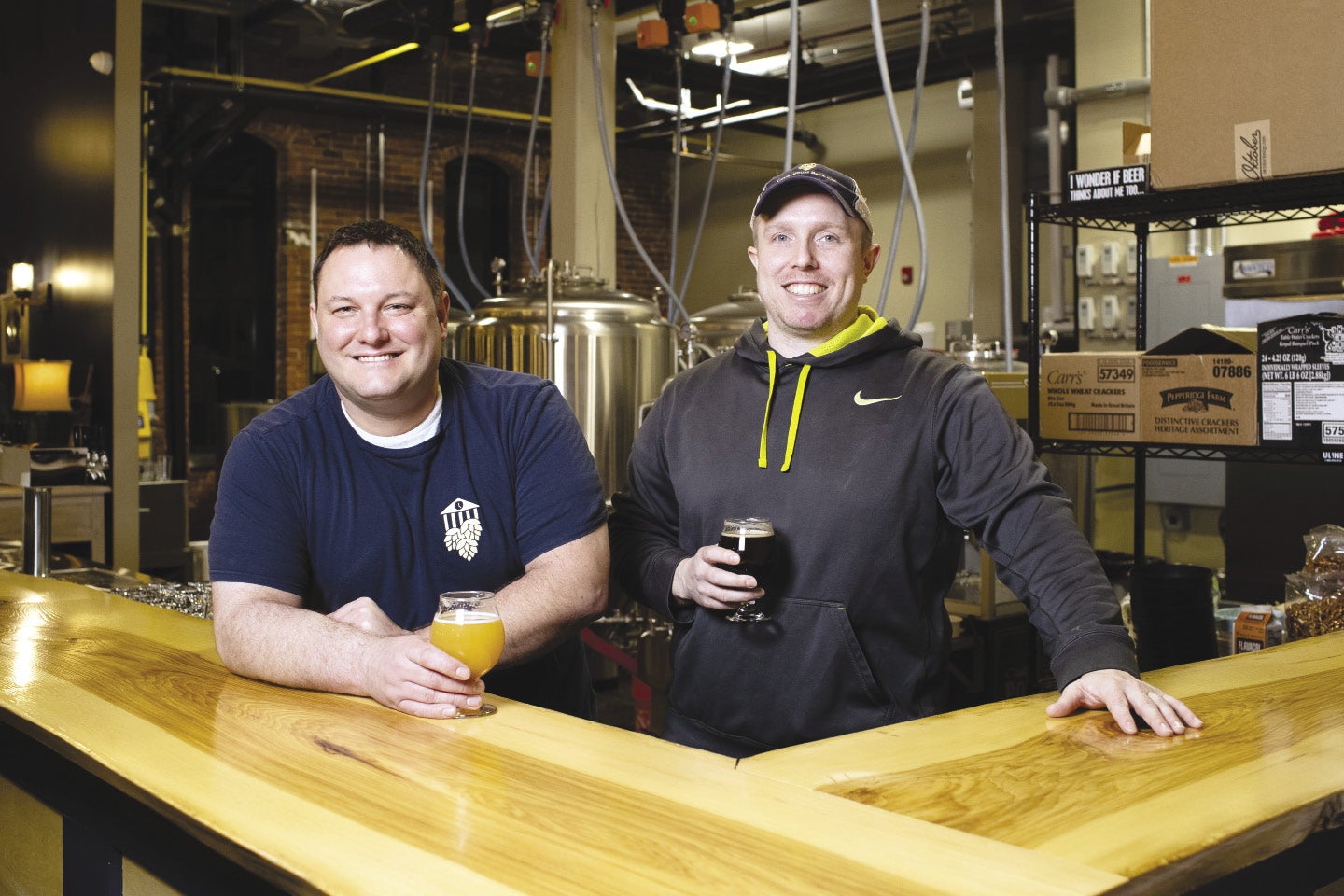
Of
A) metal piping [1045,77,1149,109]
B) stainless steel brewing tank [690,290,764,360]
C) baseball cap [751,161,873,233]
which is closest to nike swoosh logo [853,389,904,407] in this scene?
baseball cap [751,161,873,233]

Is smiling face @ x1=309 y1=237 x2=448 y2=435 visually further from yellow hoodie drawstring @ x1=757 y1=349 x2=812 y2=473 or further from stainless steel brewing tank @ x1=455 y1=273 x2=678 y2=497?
stainless steel brewing tank @ x1=455 y1=273 x2=678 y2=497

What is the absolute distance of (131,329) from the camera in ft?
15.9

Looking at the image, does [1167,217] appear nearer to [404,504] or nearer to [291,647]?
[404,504]

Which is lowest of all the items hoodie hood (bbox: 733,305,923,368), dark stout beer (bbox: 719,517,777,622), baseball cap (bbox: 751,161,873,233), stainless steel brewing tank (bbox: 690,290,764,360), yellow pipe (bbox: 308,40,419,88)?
dark stout beer (bbox: 719,517,777,622)

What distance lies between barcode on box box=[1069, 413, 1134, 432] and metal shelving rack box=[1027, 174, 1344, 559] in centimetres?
3

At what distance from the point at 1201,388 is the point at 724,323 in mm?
3212

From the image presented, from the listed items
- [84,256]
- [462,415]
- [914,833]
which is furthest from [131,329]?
[914,833]

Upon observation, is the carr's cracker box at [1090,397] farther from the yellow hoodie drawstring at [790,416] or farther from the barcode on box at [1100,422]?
the yellow hoodie drawstring at [790,416]

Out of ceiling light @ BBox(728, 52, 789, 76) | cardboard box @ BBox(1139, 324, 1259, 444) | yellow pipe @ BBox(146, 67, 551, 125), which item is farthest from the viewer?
ceiling light @ BBox(728, 52, 789, 76)

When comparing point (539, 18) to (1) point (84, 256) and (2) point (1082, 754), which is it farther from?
(2) point (1082, 754)

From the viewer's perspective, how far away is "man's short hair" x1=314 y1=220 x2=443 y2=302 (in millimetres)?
1813

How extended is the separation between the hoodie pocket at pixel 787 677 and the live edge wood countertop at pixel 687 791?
0.34 meters

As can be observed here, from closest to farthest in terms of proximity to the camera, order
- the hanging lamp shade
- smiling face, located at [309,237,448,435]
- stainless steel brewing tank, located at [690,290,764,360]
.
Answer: smiling face, located at [309,237,448,435] → the hanging lamp shade → stainless steel brewing tank, located at [690,290,764,360]

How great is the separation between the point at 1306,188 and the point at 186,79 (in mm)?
7211
